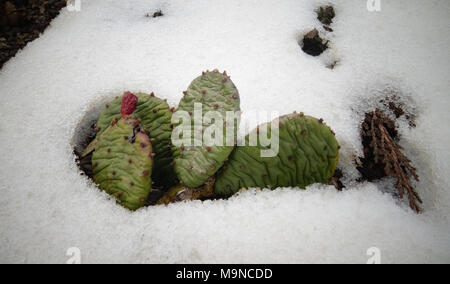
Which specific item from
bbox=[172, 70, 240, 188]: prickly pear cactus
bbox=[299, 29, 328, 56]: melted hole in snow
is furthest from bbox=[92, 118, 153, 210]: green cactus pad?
bbox=[299, 29, 328, 56]: melted hole in snow

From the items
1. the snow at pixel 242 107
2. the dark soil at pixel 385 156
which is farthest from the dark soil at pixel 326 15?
the dark soil at pixel 385 156

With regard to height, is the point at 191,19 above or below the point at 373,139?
above

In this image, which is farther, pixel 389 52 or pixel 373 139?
pixel 389 52

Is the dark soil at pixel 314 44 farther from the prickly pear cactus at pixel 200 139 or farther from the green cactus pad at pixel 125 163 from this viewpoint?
the green cactus pad at pixel 125 163

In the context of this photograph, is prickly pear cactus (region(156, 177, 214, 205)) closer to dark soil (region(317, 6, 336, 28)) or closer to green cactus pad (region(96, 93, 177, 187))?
green cactus pad (region(96, 93, 177, 187))

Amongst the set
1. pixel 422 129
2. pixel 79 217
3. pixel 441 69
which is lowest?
pixel 79 217
